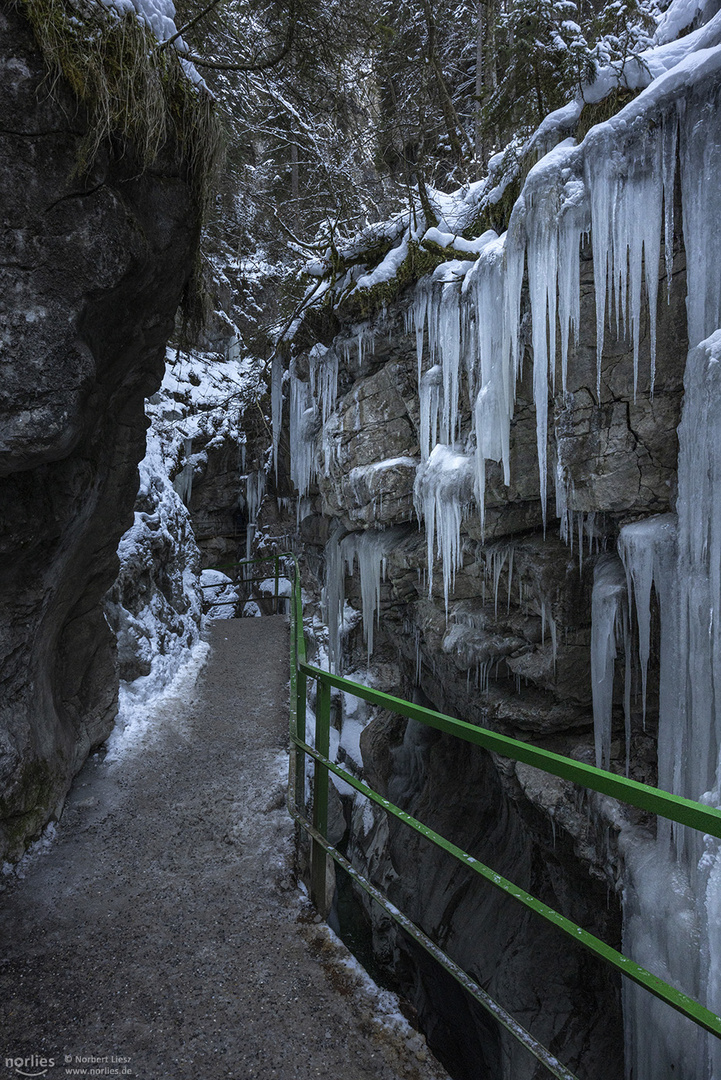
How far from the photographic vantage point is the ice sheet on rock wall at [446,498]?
20.8 ft

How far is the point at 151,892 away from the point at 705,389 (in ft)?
15.8

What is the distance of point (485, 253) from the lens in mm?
5941

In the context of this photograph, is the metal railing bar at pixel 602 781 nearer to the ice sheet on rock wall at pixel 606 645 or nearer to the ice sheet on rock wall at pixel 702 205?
the ice sheet on rock wall at pixel 606 645

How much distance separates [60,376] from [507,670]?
5.62 metres

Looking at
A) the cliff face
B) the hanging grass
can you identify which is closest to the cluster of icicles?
the cliff face

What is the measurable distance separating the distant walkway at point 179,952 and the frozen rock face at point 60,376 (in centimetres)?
43

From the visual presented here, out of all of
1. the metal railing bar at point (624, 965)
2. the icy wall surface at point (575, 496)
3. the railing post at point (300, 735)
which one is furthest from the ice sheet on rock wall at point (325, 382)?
the metal railing bar at point (624, 965)

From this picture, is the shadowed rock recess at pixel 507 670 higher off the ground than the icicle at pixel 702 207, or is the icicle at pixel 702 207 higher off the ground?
the icicle at pixel 702 207

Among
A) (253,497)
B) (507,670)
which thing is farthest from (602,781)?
(253,497)

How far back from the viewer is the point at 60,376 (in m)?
2.53

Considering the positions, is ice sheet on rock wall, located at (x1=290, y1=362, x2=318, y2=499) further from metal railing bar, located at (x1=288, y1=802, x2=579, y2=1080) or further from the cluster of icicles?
metal railing bar, located at (x1=288, y1=802, x2=579, y2=1080)

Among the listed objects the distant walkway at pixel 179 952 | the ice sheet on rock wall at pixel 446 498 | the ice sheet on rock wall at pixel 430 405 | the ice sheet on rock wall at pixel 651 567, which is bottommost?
the distant walkway at pixel 179 952

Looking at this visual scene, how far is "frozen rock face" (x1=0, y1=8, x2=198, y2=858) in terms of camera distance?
8.00ft

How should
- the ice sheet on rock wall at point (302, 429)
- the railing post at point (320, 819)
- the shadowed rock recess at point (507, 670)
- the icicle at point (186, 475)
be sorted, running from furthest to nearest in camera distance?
the icicle at point (186, 475) < the ice sheet on rock wall at point (302, 429) < the shadowed rock recess at point (507, 670) < the railing post at point (320, 819)
